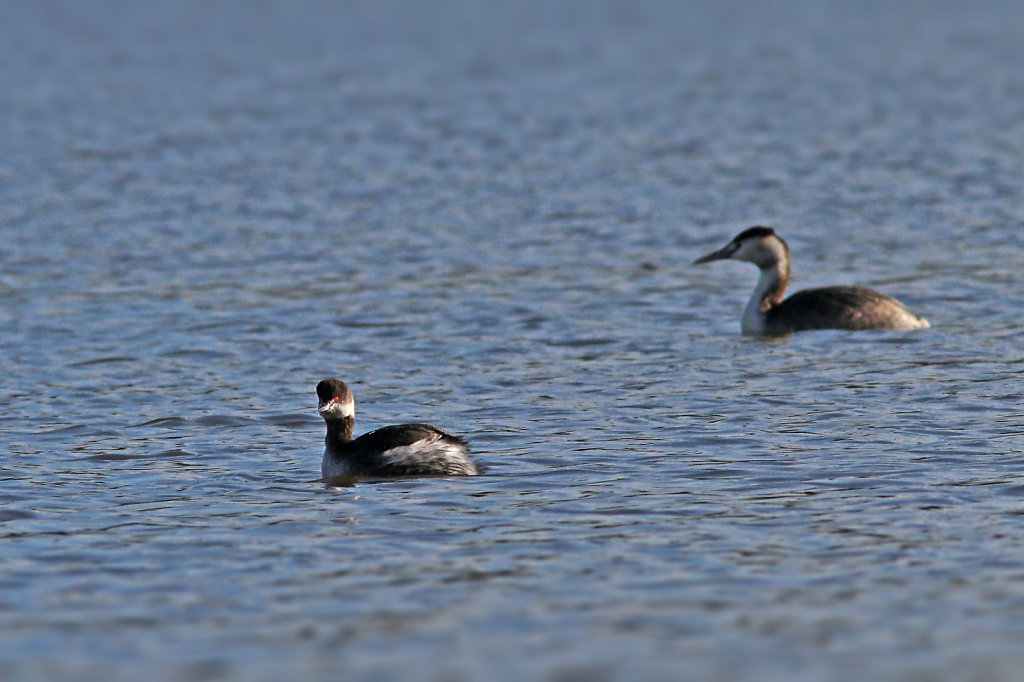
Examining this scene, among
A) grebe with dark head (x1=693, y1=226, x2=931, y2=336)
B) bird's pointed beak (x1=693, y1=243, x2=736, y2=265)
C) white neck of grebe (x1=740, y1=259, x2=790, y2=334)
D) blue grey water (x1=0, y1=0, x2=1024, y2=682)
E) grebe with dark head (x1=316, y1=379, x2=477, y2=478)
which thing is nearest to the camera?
blue grey water (x1=0, y1=0, x2=1024, y2=682)

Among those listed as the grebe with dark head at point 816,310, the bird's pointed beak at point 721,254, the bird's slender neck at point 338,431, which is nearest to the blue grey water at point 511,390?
the grebe with dark head at point 816,310

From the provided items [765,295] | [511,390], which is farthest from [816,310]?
[511,390]

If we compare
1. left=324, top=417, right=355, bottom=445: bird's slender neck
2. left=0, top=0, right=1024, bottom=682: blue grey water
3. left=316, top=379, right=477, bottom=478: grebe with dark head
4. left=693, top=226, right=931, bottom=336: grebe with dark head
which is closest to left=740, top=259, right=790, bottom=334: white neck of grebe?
left=693, top=226, right=931, bottom=336: grebe with dark head

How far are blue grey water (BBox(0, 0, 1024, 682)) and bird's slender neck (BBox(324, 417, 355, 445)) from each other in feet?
1.22

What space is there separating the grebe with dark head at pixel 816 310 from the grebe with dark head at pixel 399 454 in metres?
5.81

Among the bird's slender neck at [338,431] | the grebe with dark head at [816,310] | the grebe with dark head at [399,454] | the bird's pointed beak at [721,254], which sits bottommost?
the grebe with dark head at [399,454]

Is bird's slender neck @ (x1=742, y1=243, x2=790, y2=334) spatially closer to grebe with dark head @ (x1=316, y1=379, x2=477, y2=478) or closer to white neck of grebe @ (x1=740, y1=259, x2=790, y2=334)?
white neck of grebe @ (x1=740, y1=259, x2=790, y2=334)

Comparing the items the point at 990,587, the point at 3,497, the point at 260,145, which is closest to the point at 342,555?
the point at 3,497

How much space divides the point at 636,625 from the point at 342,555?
2112 mm

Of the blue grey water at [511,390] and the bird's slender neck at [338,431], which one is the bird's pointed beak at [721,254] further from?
the bird's slender neck at [338,431]

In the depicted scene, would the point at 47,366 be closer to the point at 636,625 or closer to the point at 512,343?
the point at 512,343

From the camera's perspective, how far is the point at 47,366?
50.7ft

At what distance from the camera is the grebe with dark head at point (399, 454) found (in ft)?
38.6

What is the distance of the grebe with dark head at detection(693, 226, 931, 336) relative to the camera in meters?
16.6
